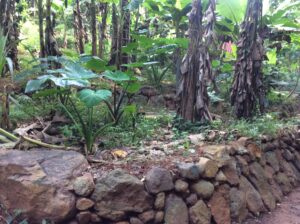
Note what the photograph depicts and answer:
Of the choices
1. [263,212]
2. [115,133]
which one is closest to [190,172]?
[115,133]

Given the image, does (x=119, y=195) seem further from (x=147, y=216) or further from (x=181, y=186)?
(x=181, y=186)

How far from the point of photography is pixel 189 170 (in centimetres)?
358

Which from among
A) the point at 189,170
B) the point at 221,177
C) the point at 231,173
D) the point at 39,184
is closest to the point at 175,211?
the point at 189,170

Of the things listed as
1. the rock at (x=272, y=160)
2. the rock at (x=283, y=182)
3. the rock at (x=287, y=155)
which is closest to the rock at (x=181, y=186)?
the rock at (x=272, y=160)

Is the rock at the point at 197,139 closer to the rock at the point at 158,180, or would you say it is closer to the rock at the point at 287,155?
the rock at the point at 158,180

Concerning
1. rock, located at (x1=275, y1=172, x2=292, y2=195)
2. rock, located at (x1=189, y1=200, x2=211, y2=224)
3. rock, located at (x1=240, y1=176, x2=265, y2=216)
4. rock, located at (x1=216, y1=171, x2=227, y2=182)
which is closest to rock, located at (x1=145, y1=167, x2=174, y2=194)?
rock, located at (x1=189, y1=200, x2=211, y2=224)

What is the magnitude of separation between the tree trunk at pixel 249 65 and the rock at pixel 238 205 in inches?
69.6

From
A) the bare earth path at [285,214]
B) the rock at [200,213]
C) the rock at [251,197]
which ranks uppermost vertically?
the rock at [200,213]

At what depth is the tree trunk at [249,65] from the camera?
5.61 metres

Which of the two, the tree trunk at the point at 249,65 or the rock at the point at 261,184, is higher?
the tree trunk at the point at 249,65

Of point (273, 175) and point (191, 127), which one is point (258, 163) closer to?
point (273, 175)

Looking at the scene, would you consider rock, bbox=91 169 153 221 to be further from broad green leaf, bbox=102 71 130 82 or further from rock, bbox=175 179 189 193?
broad green leaf, bbox=102 71 130 82

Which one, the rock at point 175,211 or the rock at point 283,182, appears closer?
the rock at point 175,211

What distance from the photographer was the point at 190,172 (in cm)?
359
